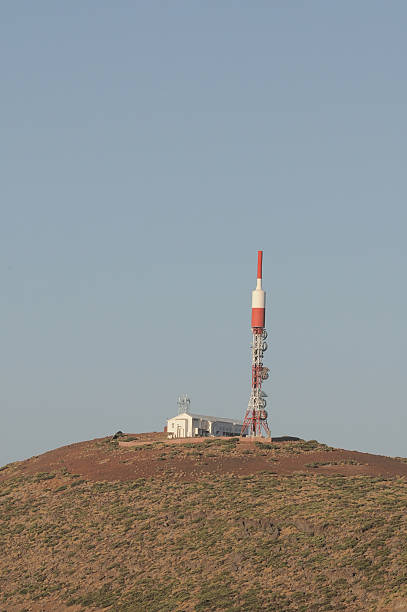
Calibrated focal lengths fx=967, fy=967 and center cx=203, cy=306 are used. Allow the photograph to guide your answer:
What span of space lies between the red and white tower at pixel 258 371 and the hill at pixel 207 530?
2.02 meters

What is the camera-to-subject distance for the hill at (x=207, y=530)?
50719 mm

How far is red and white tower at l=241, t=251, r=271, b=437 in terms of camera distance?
8100cm

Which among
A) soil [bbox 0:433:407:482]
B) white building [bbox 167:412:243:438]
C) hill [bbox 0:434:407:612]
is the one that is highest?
white building [bbox 167:412:243:438]

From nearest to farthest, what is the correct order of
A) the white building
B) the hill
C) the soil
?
the hill
the soil
the white building

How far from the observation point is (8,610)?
56500 millimetres

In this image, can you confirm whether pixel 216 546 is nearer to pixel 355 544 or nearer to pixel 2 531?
pixel 355 544

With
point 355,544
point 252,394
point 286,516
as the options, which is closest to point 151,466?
point 252,394

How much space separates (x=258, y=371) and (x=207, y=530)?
23.1 meters

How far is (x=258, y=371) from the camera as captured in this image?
81.3 meters

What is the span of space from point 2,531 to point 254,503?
18975 millimetres

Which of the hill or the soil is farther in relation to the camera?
the soil

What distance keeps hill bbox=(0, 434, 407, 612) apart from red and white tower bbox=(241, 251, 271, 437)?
2.02 metres

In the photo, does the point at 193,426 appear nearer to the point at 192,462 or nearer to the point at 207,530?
the point at 192,462

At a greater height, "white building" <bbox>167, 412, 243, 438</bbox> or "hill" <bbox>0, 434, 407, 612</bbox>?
"white building" <bbox>167, 412, 243, 438</bbox>
